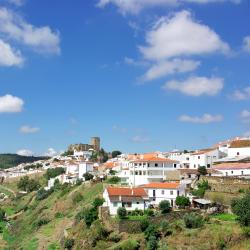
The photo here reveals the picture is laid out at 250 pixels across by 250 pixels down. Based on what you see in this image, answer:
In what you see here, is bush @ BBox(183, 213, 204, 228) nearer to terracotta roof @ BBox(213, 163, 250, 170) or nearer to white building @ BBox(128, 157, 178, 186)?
white building @ BBox(128, 157, 178, 186)

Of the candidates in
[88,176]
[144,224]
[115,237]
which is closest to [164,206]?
[144,224]

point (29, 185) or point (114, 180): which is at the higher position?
point (114, 180)

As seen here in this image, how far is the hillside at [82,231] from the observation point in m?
38.8

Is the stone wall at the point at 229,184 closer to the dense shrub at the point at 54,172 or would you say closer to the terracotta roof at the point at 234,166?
the terracotta roof at the point at 234,166

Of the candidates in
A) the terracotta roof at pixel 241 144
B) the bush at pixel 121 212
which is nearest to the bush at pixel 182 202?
the bush at pixel 121 212

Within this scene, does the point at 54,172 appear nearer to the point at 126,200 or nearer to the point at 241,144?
the point at 241,144

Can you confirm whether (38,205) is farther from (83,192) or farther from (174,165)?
(174,165)

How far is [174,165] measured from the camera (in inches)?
2370

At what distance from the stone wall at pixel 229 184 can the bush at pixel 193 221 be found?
342 inches

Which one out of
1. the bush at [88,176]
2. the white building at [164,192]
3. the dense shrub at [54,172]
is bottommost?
the white building at [164,192]

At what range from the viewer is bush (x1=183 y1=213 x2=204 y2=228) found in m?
40.9

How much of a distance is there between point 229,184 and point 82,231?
52.2ft

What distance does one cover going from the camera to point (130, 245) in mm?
40219

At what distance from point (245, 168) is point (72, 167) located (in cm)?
5290
